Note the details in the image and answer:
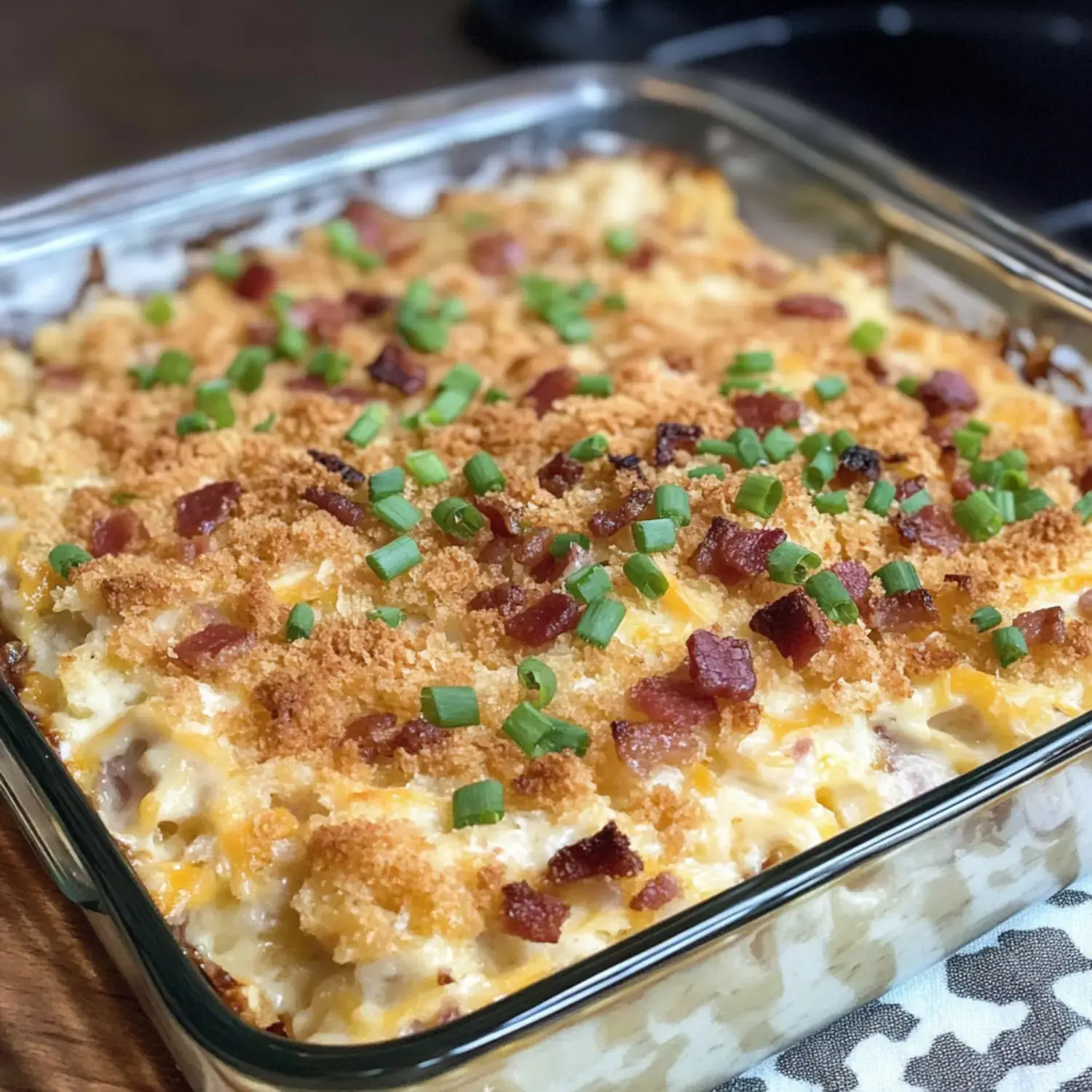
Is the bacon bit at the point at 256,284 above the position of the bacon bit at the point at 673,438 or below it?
above

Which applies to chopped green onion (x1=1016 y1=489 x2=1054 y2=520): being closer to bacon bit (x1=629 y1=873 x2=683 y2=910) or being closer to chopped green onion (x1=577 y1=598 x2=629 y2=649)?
chopped green onion (x1=577 y1=598 x2=629 y2=649)

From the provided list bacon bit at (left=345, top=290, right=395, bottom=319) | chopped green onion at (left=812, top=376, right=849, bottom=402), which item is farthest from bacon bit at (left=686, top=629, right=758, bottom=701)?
bacon bit at (left=345, top=290, right=395, bottom=319)

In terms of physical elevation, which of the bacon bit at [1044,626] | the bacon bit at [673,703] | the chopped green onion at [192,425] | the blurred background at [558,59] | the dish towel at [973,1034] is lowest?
the dish towel at [973,1034]

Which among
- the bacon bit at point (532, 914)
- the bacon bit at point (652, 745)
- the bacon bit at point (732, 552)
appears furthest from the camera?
the bacon bit at point (732, 552)

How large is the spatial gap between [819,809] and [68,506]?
3.82ft

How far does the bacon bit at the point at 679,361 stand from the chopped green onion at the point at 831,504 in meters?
0.45

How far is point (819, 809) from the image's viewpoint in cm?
155

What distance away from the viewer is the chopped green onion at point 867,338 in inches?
93.5

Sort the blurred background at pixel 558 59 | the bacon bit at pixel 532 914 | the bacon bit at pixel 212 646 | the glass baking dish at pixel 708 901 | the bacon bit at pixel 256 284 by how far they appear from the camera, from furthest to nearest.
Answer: the blurred background at pixel 558 59 → the bacon bit at pixel 256 284 → the bacon bit at pixel 212 646 → the bacon bit at pixel 532 914 → the glass baking dish at pixel 708 901

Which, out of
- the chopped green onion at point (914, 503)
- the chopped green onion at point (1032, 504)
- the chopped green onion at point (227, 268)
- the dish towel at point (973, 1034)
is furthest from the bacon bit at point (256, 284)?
the dish towel at point (973, 1034)

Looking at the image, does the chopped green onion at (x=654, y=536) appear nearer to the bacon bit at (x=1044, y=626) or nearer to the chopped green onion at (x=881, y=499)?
the chopped green onion at (x=881, y=499)

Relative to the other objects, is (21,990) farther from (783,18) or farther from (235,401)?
(783,18)

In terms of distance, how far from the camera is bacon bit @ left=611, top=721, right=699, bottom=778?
5.09 feet

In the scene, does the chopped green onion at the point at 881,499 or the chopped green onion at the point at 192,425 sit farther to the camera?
the chopped green onion at the point at 192,425
